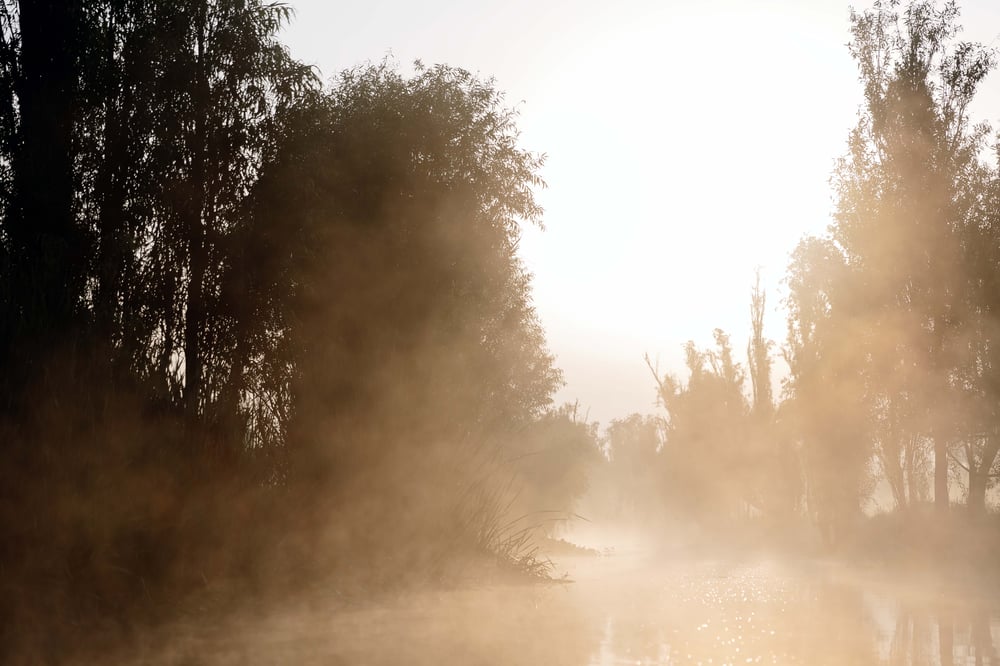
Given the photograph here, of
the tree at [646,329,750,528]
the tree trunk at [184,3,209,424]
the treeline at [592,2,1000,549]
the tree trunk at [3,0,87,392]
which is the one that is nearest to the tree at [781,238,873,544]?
the treeline at [592,2,1000,549]

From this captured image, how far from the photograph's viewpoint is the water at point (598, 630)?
7.49 meters

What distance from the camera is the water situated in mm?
7492

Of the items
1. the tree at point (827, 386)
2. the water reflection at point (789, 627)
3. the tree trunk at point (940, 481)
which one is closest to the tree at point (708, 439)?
the tree at point (827, 386)

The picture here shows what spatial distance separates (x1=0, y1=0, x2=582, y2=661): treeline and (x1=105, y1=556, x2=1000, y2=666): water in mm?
974

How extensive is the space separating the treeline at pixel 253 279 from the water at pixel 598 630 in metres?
0.97

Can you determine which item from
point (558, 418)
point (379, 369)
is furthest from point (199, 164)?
point (558, 418)

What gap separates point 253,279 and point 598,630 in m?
7.66

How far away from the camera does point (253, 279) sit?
44.9 ft

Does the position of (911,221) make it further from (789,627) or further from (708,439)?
(708,439)

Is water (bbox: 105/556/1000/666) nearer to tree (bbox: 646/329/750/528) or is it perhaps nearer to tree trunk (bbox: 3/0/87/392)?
tree trunk (bbox: 3/0/87/392)

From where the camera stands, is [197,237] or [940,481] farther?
[940,481]

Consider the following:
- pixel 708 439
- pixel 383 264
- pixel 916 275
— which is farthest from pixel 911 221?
pixel 708 439

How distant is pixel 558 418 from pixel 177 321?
3380cm

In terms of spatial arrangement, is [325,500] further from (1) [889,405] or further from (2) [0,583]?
(1) [889,405]
